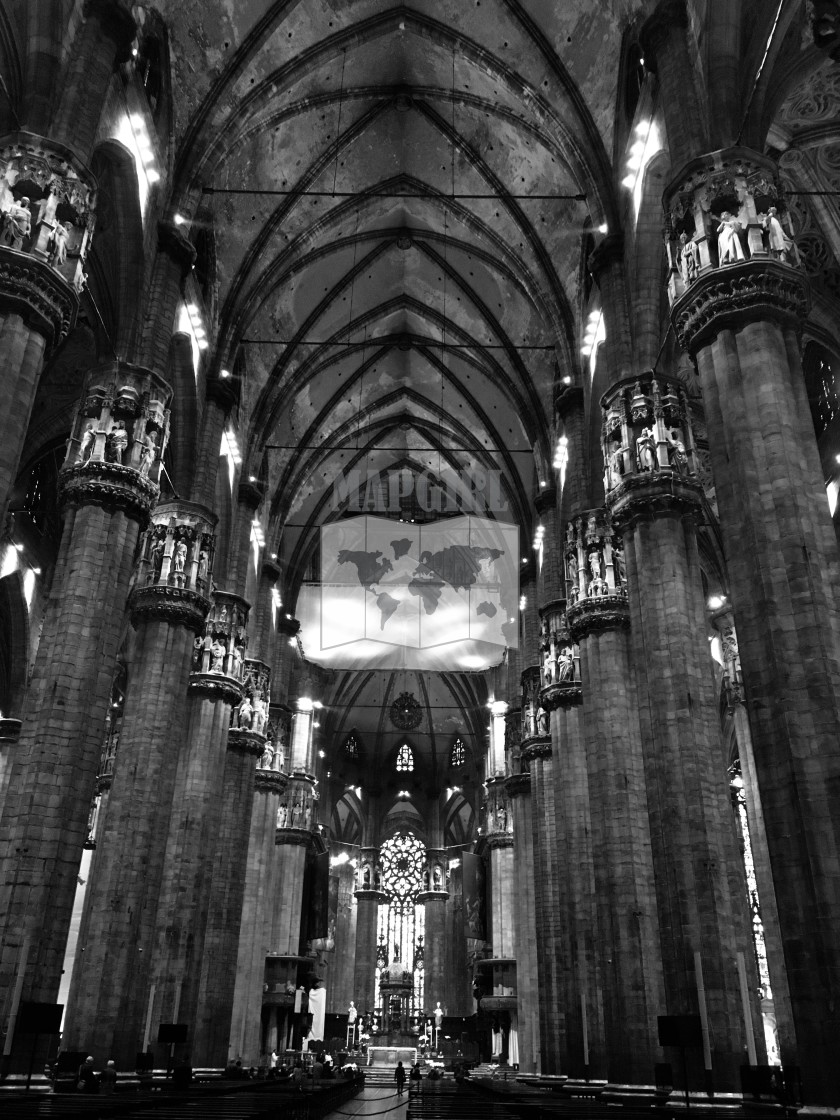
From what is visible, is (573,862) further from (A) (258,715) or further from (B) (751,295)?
(B) (751,295)

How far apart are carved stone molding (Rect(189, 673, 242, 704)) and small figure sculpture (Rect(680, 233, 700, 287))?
48.0 feet

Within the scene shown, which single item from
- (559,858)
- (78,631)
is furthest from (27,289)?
(559,858)

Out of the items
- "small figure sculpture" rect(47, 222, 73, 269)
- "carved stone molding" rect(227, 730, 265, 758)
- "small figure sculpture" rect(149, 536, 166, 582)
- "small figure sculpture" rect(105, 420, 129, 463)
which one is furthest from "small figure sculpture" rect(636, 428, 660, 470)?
"carved stone molding" rect(227, 730, 265, 758)

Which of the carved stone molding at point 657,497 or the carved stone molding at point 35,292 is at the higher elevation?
the carved stone molding at point 35,292

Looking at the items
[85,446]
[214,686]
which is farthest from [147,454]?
[214,686]

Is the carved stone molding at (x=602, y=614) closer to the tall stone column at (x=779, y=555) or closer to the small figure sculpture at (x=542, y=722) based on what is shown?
the small figure sculpture at (x=542, y=722)

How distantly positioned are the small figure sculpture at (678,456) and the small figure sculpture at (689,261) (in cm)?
348

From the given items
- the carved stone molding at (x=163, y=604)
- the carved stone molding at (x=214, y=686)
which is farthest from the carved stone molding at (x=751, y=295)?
the carved stone molding at (x=214, y=686)

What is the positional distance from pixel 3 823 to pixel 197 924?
880 centimetres

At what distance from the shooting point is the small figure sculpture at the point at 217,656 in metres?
23.2

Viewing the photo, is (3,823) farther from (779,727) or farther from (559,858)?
(559,858)

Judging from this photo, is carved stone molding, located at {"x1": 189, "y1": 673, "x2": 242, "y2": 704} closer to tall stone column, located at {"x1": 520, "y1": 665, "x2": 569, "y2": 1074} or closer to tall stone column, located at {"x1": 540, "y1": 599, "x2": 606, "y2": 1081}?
tall stone column, located at {"x1": 540, "y1": 599, "x2": 606, "y2": 1081}

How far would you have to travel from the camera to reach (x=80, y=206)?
523 inches

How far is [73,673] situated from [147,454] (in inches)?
162
